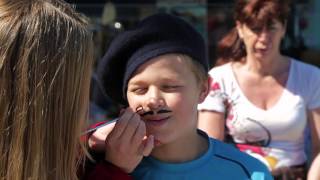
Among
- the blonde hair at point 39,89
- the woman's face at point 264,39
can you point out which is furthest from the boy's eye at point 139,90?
the woman's face at point 264,39

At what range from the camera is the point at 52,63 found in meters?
1.07

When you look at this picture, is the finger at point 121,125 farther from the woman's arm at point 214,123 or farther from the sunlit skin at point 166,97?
the woman's arm at point 214,123

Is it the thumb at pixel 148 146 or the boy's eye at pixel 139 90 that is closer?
the thumb at pixel 148 146

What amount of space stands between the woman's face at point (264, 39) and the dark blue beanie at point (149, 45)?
40.7 inches

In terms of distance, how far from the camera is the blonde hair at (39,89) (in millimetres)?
1055

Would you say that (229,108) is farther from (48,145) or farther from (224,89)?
(48,145)

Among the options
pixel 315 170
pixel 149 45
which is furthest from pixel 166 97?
pixel 315 170

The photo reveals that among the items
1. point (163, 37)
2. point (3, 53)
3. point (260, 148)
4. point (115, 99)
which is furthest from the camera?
point (260, 148)

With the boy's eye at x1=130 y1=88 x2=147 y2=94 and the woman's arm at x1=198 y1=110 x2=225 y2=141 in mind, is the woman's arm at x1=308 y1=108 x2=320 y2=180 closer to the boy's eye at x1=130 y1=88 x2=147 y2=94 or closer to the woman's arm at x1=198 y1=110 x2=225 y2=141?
the woman's arm at x1=198 y1=110 x2=225 y2=141

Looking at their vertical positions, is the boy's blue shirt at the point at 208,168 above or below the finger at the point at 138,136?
below

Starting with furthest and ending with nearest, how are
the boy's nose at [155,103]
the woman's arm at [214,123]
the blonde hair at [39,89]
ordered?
1. the woman's arm at [214,123]
2. the boy's nose at [155,103]
3. the blonde hair at [39,89]

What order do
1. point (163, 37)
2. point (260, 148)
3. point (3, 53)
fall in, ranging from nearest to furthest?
1. point (3, 53)
2. point (163, 37)
3. point (260, 148)

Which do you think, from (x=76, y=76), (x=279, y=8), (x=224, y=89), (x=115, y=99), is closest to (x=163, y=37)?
(x=115, y=99)

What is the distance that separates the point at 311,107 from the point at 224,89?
0.36 meters
